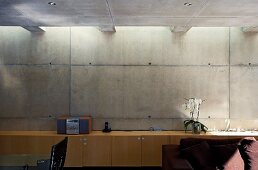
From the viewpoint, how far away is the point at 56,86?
672 centimetres

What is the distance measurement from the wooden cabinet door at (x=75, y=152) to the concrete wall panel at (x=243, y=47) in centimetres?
380

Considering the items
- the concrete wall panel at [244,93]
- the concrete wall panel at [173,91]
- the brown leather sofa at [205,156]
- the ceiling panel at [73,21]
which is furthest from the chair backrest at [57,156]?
the concrete wall panel at [244,93]

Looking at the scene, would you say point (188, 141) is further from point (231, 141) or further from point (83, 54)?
point (83, 54)

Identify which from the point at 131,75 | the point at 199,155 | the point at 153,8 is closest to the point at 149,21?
the point at 153,8

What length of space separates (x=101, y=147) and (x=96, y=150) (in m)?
0.12

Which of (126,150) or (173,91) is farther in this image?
(173,91)

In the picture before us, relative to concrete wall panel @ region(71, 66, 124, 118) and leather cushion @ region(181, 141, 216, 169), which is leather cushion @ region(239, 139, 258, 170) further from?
concrete wall panel @ region(71, 66, 124, 118)

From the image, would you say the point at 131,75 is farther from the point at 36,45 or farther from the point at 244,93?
the point at 244,93

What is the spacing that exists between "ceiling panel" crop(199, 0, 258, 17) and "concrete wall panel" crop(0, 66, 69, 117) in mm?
3474

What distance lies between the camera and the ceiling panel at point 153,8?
4.18 metres

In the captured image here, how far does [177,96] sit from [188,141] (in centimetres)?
188

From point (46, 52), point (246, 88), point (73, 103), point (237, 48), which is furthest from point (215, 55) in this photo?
point (46, 52)

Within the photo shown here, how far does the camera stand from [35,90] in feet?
22.0

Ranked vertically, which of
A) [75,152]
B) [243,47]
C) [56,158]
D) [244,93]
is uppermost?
[243,47]
